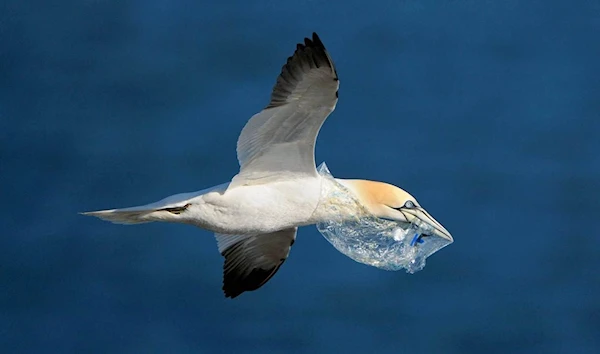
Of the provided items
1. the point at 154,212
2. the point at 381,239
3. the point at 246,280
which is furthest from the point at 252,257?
the point at 154,212

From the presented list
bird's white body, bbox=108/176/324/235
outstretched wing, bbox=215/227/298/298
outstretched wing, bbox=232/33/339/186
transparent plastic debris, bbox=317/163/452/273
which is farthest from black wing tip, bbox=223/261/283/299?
outstretched wing, bbox=232/33/339/186

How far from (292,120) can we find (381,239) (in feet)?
3.98

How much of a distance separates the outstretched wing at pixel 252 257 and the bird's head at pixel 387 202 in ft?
2.60

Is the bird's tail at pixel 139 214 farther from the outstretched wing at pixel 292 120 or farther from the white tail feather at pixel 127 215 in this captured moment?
the outstretched wing at pixel 292 120

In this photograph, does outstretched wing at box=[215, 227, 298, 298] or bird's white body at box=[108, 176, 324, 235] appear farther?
outstretched wing at box=[215, 227, 298, 298]

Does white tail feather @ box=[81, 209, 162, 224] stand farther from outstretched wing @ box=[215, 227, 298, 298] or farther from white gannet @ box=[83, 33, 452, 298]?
outstretched wing @ box=[215, 227, 298, 298]

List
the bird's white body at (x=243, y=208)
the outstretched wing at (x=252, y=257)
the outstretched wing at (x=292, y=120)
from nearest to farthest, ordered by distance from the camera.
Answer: the outstretched wing at (x=292, y=120) → the bird's white body at (x=243, y=208) → the outstretched wing at (x=252, y=257)

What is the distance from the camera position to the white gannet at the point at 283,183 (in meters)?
9.74

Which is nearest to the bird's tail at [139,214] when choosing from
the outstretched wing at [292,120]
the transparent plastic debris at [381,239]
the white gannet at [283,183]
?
the white gannet at [283,183]

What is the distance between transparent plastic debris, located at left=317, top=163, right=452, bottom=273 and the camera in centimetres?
1058

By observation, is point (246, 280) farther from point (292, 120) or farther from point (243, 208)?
point (292, 120)

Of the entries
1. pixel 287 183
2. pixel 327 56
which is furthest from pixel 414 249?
pixel 327 56

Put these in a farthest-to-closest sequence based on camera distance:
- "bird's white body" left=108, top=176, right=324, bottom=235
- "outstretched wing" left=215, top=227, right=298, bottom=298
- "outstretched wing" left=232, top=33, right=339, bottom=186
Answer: "outstretched wing" left=215, top=227, right=298, bottom=298, "bird's white body" left=108, top=176, right=324, bottom=235, "outstretched wing" left=232, top=33, right=339, bottom=186

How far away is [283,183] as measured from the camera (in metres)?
10.2
